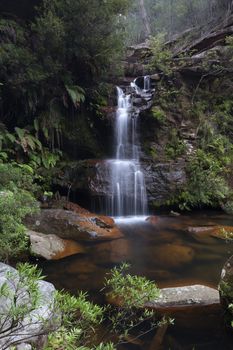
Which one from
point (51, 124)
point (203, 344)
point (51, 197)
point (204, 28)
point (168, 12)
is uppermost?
point (168, 12)

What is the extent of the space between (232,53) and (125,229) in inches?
353

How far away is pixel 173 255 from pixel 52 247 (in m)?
2.71

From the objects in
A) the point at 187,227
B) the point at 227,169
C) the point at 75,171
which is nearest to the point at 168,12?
the point at 227,169

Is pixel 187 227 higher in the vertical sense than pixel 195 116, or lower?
lower

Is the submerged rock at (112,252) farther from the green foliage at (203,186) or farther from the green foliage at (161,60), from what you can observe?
the green foliage at (161,60)

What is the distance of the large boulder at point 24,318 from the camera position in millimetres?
1902

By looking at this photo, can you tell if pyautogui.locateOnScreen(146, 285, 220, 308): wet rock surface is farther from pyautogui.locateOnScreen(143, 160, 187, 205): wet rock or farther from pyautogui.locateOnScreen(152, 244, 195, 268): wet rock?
pyautogui.locateOnScreen(143, 160, 187, 205): wet rock

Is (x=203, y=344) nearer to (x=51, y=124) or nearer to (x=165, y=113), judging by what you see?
(x=51, y=124)

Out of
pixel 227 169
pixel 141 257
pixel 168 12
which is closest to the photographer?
pixel 141 257

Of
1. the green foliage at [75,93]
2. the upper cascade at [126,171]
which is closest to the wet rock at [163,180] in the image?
the upper cascade at [126,171]

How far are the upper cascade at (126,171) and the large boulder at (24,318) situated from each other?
723 cm

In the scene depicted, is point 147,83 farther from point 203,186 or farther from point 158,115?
point 203,186

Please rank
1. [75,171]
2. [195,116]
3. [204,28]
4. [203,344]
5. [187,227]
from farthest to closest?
[204,28], [195,116], [75,171], [187,227], [203,344]

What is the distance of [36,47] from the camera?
10.9 metres
